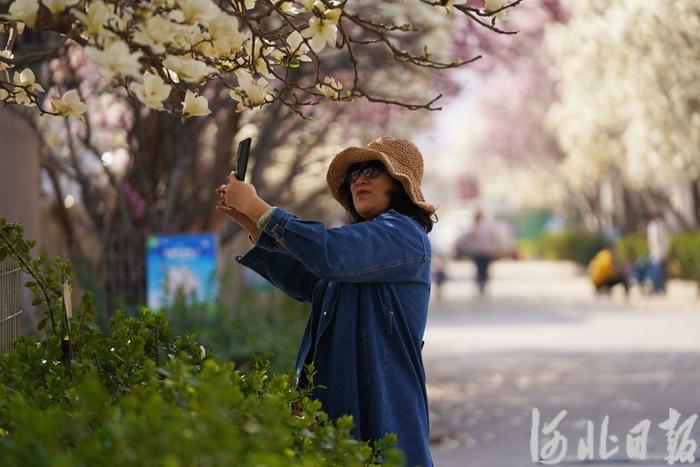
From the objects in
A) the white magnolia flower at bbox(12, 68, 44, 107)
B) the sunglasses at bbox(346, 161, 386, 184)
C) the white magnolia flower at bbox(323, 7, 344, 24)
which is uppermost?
the white magnolia flower at bbox(323, 7, 344, 24)

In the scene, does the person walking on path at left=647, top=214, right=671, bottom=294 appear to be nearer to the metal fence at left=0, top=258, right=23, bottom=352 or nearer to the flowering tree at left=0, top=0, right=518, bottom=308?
the flowering tree at left=0, top=0, right=518, bottom=308

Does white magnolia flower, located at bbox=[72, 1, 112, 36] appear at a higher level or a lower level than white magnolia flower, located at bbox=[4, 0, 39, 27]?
lower

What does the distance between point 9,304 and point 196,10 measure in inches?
59.8

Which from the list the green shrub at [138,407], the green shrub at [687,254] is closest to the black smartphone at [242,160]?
the green shrub at [138,407]

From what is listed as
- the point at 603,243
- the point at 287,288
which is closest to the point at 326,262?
the point at 287,288

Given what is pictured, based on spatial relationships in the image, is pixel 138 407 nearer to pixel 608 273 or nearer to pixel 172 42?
pixel 172 42

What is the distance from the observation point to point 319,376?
432 centimetres

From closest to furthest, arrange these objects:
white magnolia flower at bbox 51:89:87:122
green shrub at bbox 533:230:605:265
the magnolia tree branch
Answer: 1. the magnolia tree branch
2. white magnolia flower at bbox 51:89:87:122
3. green shrub at bbox 533:230:605:265

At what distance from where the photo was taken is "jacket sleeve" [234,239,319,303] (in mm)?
4477

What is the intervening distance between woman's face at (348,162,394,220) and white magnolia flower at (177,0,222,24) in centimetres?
133

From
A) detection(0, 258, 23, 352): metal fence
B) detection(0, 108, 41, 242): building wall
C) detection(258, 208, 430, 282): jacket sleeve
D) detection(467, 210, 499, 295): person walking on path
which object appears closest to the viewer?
detection(258, 208, 430, 282): jacket sleeve

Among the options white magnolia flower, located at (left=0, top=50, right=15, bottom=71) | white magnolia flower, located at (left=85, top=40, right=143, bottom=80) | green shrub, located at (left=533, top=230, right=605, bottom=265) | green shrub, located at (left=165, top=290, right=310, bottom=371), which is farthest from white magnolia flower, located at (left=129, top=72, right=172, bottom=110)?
green shrub, located at (left=533, top=230, right=605, bottom=265)

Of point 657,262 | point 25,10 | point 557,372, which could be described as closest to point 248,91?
point 25,10

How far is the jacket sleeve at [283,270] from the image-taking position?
176 inches
